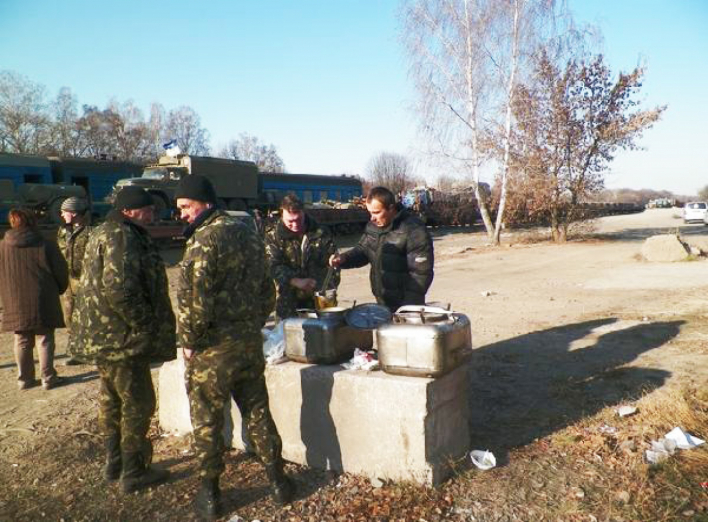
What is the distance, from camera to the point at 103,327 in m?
2.85

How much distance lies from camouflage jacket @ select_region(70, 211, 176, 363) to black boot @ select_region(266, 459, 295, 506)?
894 mm

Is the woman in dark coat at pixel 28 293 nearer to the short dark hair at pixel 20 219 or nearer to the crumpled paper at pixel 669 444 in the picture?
the short dark hair at pixel 20 219

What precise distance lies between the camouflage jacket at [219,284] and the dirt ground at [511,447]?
0.98m

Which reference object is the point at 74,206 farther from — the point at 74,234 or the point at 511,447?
the point at 511,447

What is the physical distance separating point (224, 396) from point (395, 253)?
1.55m

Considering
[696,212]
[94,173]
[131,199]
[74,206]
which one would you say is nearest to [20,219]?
[74,206]

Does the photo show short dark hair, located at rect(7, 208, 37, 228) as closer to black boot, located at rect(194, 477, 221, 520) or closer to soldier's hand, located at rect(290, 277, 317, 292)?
soldier's hand, located at rect(290, 277, 317, 292)

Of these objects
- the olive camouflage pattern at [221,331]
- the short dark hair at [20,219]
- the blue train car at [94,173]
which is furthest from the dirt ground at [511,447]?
the blue train car at [94,173]

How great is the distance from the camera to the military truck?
17969mm

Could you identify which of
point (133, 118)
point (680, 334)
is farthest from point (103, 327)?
point (133, 118)

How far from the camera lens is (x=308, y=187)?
90.2 ft

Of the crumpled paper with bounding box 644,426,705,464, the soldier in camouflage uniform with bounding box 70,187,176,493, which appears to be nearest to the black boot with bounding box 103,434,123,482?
the soldier in camouflage uniform with bounding box 70,187,176,493

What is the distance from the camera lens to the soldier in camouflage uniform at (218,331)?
262cm

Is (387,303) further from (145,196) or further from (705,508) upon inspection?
(705,508)
